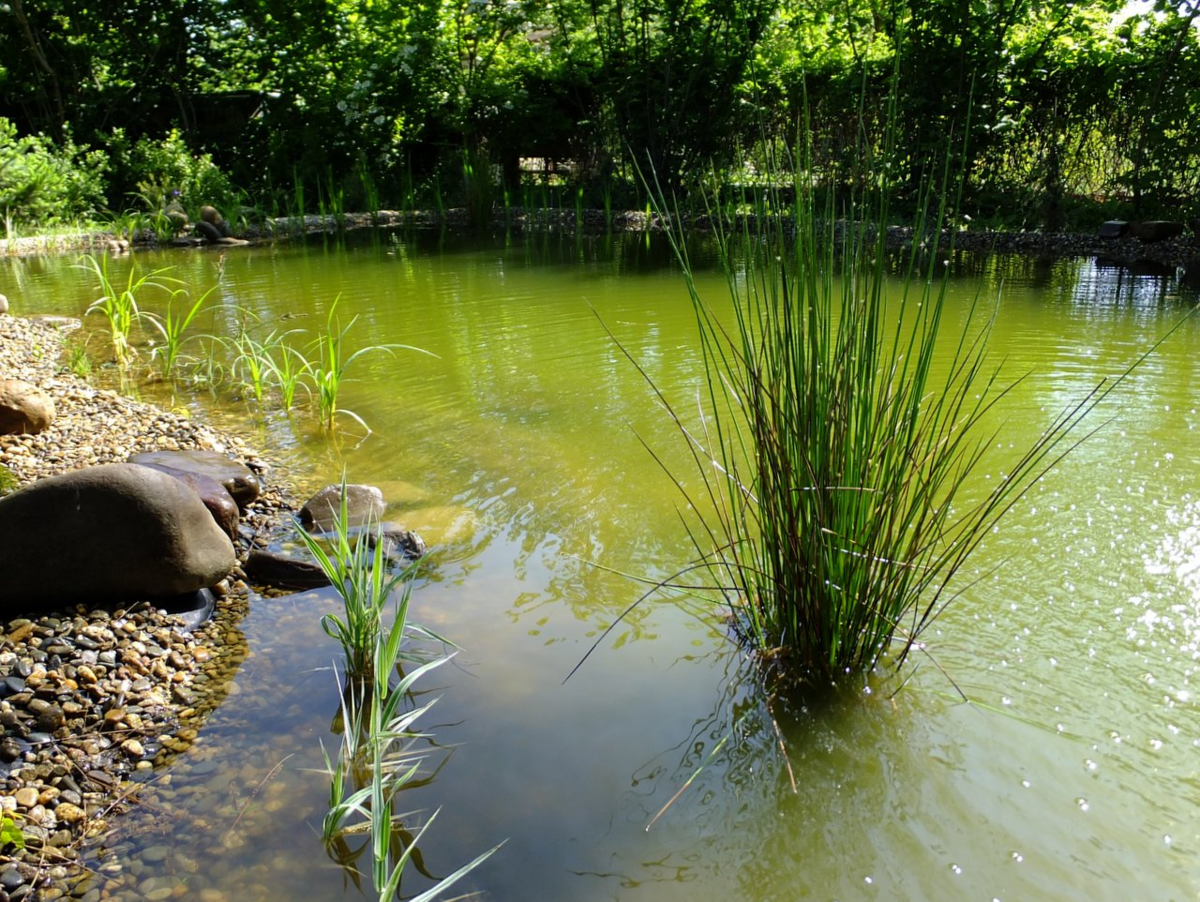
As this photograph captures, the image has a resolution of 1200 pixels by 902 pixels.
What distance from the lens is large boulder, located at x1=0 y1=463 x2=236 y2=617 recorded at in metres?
2.39

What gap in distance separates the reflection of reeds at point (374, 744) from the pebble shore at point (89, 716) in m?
0.33

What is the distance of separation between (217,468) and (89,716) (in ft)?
4.33

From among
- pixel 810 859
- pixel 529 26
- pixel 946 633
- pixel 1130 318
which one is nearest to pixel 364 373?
pixel 946 633

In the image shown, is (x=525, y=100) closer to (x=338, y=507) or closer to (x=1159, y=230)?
(x=1159, y=230)

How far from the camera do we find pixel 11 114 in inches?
507

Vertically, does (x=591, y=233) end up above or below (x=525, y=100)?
below

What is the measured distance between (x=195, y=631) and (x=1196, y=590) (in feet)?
9.00

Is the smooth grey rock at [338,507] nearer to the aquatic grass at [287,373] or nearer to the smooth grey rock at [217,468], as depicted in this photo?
the smooth grey rock at [217,468]

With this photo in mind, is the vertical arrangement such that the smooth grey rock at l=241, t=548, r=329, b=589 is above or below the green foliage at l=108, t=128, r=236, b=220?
below

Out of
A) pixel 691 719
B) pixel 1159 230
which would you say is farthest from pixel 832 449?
pixel 1159 230

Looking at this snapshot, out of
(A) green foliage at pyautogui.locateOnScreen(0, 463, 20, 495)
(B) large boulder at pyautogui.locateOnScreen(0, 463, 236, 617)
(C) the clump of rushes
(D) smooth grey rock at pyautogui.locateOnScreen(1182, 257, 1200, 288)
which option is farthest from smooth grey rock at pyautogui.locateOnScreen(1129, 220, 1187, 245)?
(A) green foliage at pyautogui.locateOnScreen(0, 463, 20, 495)

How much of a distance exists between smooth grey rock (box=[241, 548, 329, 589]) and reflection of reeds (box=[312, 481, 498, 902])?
0.30m

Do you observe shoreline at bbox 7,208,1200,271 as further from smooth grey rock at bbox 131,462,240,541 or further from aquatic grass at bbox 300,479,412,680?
aquatic grass at bbox 300,479,412,680

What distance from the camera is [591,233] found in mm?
11320
